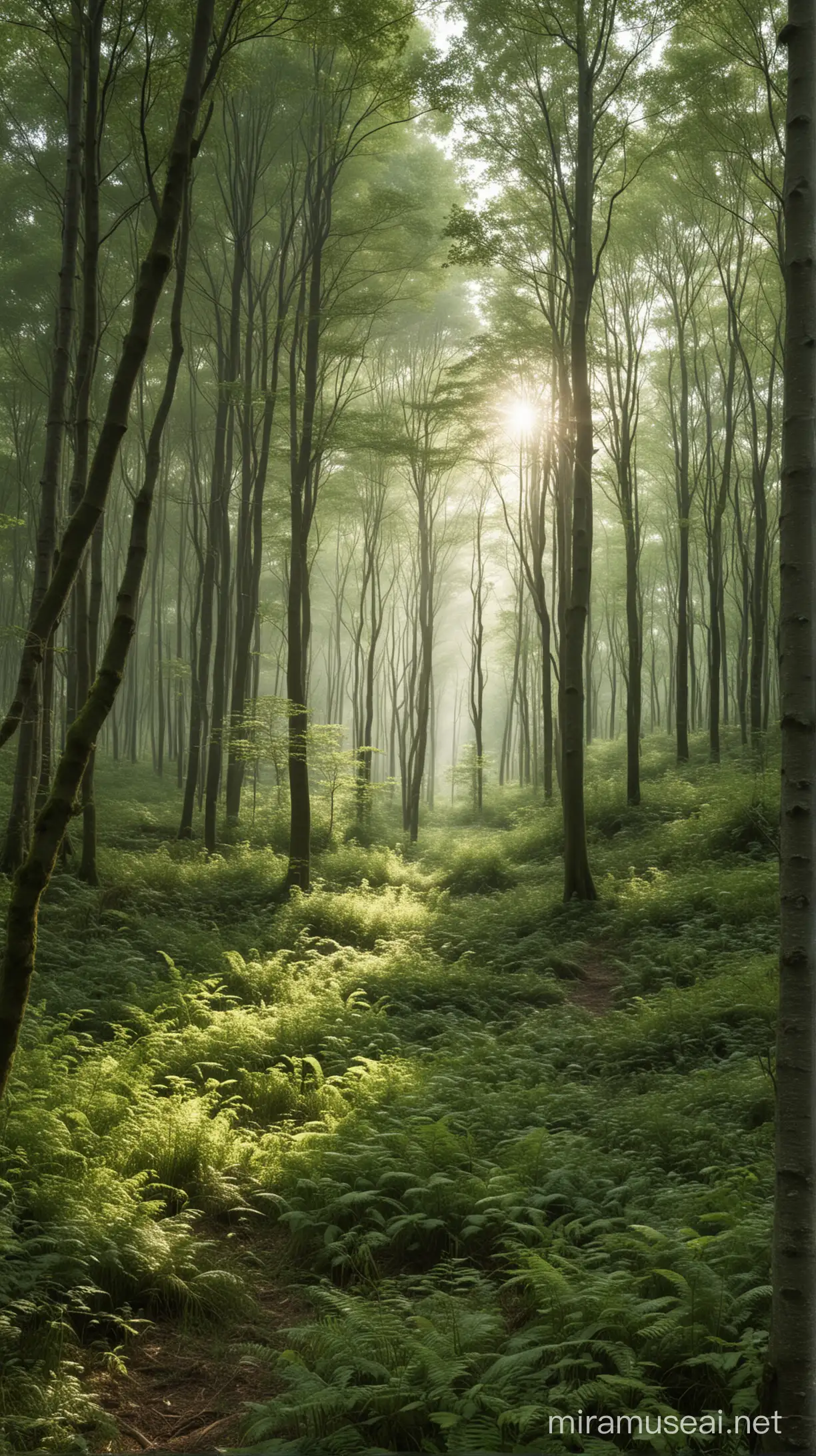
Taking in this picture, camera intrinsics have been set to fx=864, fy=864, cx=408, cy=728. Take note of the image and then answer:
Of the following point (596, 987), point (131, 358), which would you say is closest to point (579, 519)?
point (596, 987)

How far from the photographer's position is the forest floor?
9.46 feet

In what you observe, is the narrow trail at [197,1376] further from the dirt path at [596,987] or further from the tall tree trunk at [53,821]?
the dirt path at [596,987]

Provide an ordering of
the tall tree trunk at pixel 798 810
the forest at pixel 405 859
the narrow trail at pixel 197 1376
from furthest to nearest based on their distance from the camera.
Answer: the narrow trail at pixel 197 1376 → the forest at pixel 405 859 → the tall tree trunk at pixel 798 810

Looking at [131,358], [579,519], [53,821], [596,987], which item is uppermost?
[579,519]

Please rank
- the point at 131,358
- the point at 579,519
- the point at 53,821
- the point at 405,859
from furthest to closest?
the point at 405,859, the point at 579,519, the point at 131,358, the point at 53,821

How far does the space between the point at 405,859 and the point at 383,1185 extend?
526 inches

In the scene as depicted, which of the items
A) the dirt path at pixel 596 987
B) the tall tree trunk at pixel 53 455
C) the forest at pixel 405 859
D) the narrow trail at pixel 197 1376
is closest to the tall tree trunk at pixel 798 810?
the forest at pixel 405 859

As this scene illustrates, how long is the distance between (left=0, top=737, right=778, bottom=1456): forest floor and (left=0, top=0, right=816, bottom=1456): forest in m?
0.03

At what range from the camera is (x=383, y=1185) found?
455 cm

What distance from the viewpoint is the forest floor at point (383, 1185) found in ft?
9.46

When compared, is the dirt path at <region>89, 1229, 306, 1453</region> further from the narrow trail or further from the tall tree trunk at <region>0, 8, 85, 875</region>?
the tall tree trunk at <region>0, 8, 85, 875</region>

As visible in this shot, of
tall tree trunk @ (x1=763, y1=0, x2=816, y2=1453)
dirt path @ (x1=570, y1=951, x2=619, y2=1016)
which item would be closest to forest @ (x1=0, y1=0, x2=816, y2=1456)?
tall tree trunk @ (x1=763, y1=0, x2=816, y2=1453)

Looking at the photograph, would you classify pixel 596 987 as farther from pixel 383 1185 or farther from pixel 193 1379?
pixel 193 1379

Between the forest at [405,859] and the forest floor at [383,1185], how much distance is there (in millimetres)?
27
